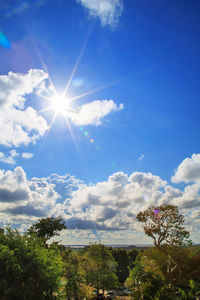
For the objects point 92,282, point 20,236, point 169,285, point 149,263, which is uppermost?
point 20,236

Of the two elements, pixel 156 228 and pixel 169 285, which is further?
pixel 156 228

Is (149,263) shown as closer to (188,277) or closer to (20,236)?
(188,277)

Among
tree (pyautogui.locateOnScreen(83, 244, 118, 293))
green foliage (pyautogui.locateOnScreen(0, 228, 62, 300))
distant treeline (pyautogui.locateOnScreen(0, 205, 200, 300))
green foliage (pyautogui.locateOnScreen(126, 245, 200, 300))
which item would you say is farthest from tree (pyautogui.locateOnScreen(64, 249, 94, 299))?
green foliage (pyautogui.locateOnScreen(0, 228, 62, 300))

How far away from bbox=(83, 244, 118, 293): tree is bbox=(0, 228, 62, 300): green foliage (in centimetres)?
2712

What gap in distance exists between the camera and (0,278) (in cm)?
1549

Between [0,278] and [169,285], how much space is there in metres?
21.5

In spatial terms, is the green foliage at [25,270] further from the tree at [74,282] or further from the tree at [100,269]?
the tree at [100,269]

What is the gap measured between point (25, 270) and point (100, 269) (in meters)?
32.0

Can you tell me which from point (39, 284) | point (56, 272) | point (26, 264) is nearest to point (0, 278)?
point (26, 264)

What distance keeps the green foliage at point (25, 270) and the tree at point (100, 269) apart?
27118mm

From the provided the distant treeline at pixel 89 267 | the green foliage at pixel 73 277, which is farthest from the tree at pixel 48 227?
the green foliage at pixel 73 277

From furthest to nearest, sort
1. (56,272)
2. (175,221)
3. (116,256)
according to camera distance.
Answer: (116,256) < (175,221) < (56,272)

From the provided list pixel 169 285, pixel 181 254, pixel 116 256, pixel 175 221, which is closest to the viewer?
pixel 169 285

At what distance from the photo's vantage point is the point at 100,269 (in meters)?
43.5
